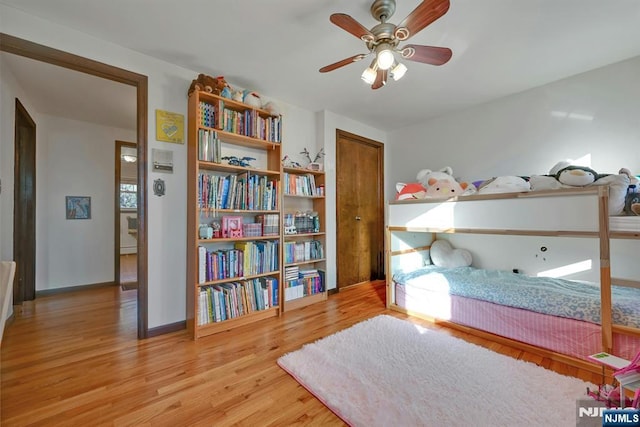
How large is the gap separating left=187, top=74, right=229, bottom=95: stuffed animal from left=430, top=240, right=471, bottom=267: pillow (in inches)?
122

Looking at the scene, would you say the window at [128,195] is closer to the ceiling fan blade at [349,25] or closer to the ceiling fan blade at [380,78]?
the ceiling fan blade at [380,78]

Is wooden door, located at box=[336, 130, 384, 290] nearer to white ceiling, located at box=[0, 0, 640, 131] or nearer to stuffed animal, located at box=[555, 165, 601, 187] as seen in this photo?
white ceiling, located at box=[0, 0, 640, 131]

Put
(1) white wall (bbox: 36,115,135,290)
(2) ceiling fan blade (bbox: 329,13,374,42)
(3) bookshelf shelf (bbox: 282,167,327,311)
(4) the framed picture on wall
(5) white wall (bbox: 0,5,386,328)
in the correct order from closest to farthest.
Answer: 1. (2) ceiling fan blade (bbox: 329,13,374,42)
2. (5) white wall (bbox: 0,5,386,328)
3. (3) bookshelf shelf (bbox: 282,167,327,311)
4. (1) white wall (bbox: 36,115,135,290)
5. (4) the framed picture on wall

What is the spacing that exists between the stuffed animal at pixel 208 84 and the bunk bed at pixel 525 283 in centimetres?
214

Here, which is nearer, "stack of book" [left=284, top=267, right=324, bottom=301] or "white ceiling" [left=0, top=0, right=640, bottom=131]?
"white ceiling" [left=0, top=0, right=640, bottom=131]

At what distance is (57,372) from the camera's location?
5.62ft

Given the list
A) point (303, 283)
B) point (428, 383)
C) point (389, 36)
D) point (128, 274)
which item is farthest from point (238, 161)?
point (128, 274)

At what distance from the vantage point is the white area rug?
4.26ft

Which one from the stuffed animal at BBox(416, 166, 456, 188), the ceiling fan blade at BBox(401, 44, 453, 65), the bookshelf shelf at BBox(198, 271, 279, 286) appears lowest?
the bookshelf shelf at BBox(198, 271, 279, 286)

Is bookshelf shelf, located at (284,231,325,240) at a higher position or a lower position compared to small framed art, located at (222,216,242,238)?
lower

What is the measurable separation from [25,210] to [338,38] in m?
4.14

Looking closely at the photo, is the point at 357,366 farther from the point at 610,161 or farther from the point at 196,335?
the point at 610,161

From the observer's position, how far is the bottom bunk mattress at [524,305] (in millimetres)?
1730

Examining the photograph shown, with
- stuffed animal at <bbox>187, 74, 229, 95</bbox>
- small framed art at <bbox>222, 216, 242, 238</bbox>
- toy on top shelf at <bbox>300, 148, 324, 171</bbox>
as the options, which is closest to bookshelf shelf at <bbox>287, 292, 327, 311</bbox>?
small framed art at <bbox>222, 216, 242, 238</bbox>
